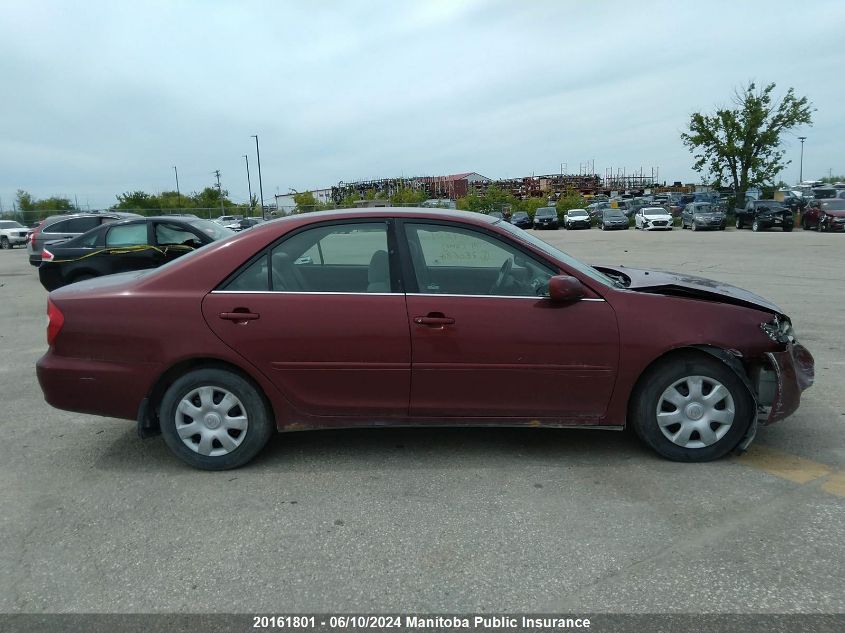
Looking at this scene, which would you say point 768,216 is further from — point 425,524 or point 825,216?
point 425,524

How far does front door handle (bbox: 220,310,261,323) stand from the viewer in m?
3.83

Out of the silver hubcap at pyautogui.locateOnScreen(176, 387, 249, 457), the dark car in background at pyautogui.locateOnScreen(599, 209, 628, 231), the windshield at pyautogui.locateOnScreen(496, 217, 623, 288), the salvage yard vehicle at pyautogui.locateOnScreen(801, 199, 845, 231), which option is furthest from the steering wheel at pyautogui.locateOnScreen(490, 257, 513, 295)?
the dark car in background at pyautogui.locateOnScreen(599, 209, 628, 231)

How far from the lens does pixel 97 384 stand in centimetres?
394

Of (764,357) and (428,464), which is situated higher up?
(764,357)

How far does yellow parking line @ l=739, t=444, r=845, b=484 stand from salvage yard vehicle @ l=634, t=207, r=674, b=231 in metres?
35.7

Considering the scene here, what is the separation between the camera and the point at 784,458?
4.00 meters

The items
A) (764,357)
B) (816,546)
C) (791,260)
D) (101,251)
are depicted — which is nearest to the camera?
(816,546)

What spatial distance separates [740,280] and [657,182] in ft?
345

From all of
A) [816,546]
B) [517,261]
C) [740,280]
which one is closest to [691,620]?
[816,546]

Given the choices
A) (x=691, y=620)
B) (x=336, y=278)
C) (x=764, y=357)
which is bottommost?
(x=691, y=620)

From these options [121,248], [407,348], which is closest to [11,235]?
[121,248]

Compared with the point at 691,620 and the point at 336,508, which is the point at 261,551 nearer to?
the point at 336,508

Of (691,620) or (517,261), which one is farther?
(517,261)

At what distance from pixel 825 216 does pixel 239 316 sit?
104 ft
